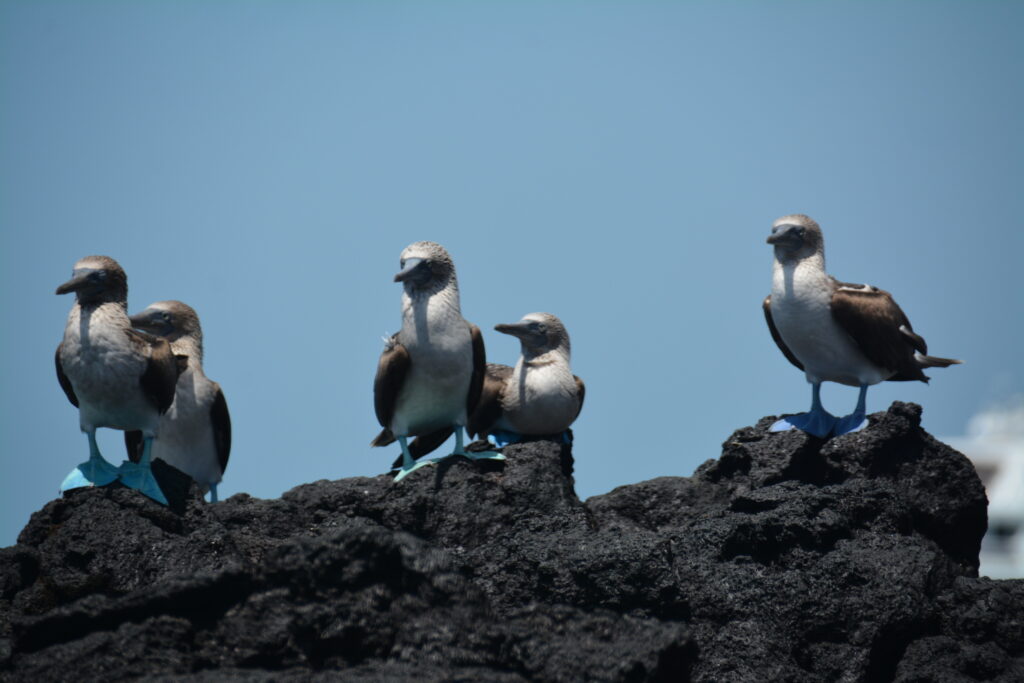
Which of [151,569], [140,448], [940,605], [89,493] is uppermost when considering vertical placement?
[140,448]

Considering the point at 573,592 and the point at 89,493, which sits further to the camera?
the point at 89,493

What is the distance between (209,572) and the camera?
6.60m

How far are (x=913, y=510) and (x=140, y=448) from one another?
6392 millimetres

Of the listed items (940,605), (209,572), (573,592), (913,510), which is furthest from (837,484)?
(209,572)

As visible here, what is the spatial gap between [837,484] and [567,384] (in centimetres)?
280

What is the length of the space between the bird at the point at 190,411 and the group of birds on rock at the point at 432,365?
0.04 ft

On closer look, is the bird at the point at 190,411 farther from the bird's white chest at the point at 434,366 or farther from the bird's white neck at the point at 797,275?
the bird's white neck at the point at 797,275

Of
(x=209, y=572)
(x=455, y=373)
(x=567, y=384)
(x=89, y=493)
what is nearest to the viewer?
(x=209, y=572)

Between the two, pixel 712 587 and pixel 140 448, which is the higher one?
pixel 140 448

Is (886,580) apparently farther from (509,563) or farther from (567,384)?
(567,384)

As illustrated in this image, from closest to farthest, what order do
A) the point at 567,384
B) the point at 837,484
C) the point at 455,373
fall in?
the point at 837,484, the point at 455,373, the point at 567,384

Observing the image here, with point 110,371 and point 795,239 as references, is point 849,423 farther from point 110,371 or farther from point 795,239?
point 110,371

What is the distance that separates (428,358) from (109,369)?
97.9 inches

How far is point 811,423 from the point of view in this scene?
10352mm
